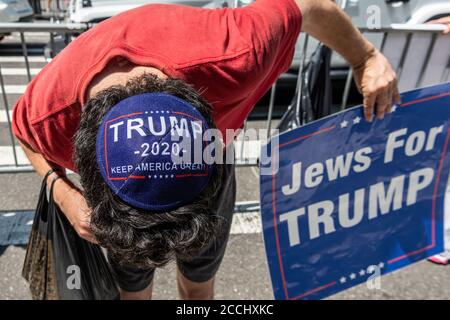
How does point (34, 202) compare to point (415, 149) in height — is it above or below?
below

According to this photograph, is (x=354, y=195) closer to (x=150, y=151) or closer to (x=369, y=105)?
(x=369, y=105)

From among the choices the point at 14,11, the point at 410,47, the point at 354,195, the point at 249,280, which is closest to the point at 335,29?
the point at 354,195

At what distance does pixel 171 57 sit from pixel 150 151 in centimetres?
39

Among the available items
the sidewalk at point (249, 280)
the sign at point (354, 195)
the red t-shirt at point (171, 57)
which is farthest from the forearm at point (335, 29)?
the sidewalk at point (249, 280)

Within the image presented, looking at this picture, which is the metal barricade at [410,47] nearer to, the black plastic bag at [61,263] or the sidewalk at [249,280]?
the sidewalk at [249,280]

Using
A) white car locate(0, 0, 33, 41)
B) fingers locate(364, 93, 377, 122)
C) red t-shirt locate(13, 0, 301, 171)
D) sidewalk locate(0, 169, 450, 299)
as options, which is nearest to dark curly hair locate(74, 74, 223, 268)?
red t-shirt locate(13, 0, 301, 171)

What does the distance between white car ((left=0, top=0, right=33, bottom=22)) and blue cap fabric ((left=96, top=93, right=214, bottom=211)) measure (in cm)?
862

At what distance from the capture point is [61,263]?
5.74 ft

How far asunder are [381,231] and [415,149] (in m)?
0.44

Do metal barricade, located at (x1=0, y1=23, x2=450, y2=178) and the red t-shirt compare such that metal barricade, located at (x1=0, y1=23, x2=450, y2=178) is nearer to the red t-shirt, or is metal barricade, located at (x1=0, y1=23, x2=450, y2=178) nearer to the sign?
the sign
